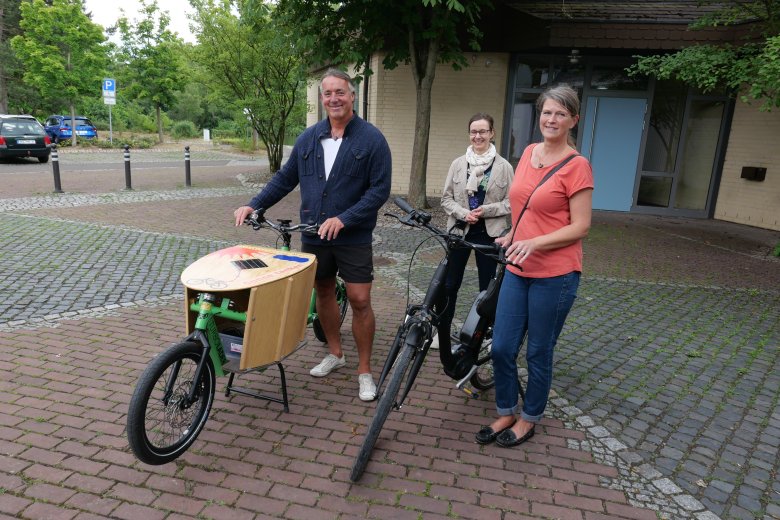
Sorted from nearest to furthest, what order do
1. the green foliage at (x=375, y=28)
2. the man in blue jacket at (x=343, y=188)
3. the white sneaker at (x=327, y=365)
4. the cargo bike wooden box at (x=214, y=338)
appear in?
1. the cargo bike wooden box at (x=214, y=338)
2. the man in blue jacket at (x=343, y=188)
3. the white sneaker at (x=327, y=365)
4. the green foliage at (x=375, y=28)

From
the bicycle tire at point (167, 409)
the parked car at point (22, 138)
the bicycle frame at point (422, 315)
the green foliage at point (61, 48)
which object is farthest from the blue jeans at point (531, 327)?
the green foliage at point (61, 48)

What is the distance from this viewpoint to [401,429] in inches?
138

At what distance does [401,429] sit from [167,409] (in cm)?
138

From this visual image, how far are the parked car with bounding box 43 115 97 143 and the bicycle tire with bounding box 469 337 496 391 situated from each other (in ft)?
102

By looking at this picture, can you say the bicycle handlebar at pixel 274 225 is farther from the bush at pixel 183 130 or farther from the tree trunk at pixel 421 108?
the bush at pixel 183 130

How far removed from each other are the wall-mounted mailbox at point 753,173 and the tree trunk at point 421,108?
22.8ft

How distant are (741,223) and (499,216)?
1086cm

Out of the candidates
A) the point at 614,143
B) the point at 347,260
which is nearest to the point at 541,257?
the point at 347,260

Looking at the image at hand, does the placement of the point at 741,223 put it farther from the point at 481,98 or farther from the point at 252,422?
the point at 252,422

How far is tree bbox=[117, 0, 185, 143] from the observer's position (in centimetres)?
3272

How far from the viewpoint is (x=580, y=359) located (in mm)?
4750

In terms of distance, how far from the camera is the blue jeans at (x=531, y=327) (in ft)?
10.0

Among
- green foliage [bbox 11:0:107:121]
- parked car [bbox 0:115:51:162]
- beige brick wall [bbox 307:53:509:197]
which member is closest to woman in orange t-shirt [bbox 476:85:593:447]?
beige brick wall [bbox 307:53:509:197]

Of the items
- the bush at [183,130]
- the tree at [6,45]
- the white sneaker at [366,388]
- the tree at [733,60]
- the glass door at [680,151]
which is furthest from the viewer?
the bush at [183,130]
